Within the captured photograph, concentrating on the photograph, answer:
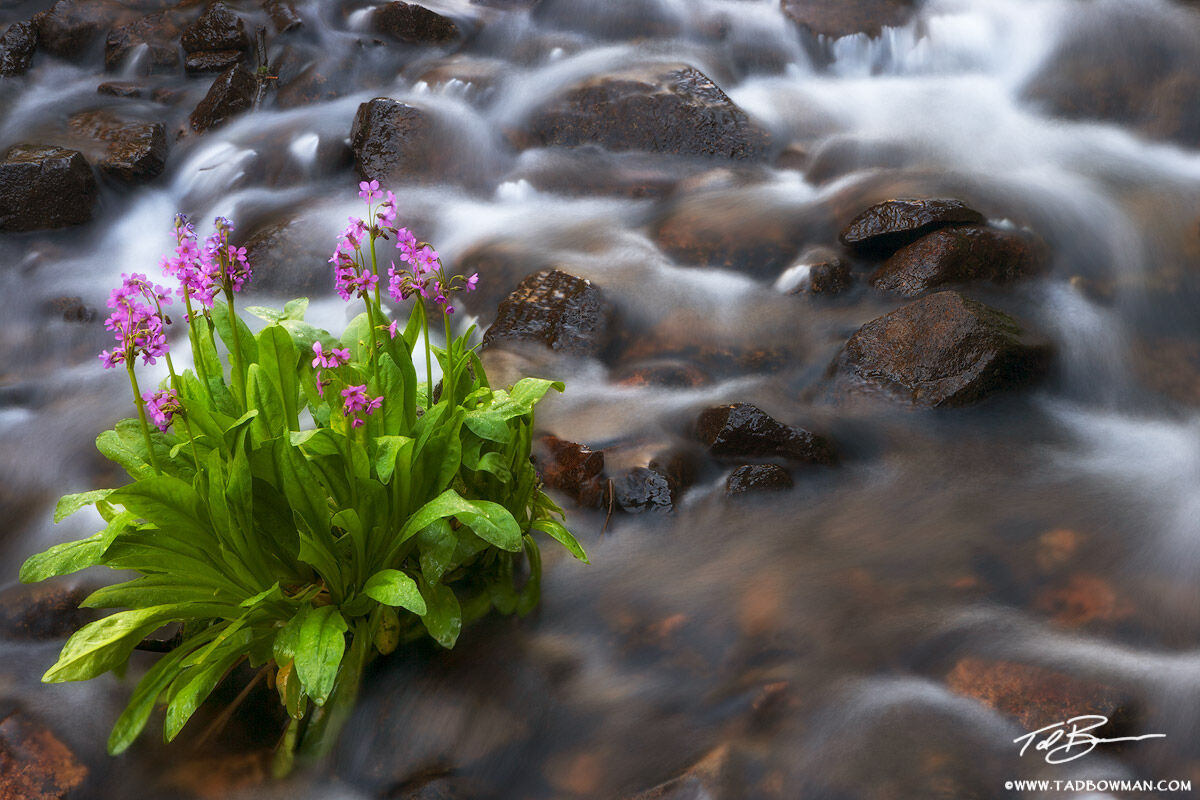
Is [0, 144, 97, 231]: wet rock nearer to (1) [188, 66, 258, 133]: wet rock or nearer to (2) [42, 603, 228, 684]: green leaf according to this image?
(1) [188, 66, 258, 133]: wet rock

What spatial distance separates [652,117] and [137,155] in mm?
3732

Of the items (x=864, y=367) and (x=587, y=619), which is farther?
(x=864, y=367)

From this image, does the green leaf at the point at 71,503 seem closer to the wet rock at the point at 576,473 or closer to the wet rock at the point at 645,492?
the wet rock at the point at 576,473

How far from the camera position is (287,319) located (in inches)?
125

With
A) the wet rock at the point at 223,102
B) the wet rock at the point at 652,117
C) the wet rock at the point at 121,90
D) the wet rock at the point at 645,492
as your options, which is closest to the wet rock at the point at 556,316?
the wet rock at the point at 645,492

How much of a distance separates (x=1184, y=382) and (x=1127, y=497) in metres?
1.10

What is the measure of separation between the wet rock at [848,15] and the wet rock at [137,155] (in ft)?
16.8

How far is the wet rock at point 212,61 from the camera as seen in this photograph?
26.4 feet

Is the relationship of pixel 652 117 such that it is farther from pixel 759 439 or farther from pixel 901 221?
pixel 759 439

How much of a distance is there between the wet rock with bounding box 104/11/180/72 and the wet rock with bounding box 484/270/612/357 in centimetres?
505

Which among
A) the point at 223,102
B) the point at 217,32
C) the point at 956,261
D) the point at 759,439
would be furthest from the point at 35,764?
the point at 217,32

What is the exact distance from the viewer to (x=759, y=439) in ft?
12.9

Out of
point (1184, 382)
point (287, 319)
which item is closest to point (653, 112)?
point (1184, 382)

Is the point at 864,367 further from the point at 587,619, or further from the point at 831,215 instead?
the point at 587,619
